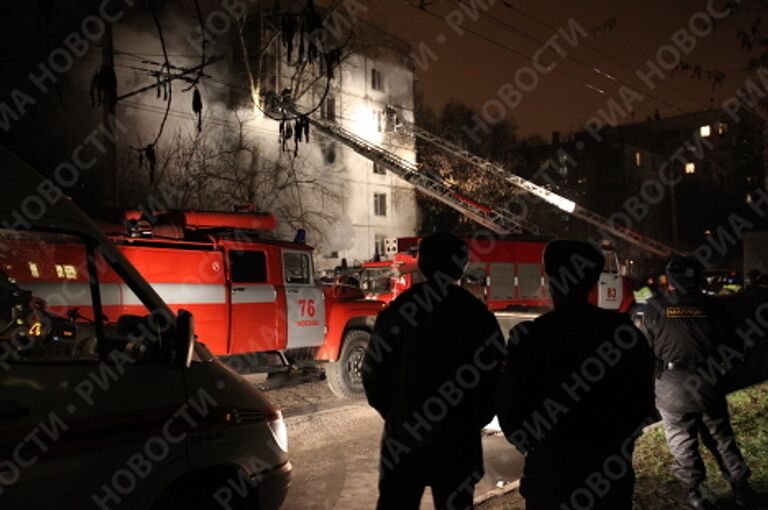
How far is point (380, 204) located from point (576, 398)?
Result: 32980mm

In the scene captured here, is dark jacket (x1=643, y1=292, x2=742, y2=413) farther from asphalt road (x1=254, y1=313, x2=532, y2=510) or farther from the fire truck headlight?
the fire truck headlight

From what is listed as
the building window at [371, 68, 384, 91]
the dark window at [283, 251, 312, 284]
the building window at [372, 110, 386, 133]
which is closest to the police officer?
the dark window at [283, 251, 312, 284]

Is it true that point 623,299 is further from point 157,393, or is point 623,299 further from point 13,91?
point 13,91

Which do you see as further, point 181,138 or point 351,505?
point 181,138

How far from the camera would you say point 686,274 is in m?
4.46

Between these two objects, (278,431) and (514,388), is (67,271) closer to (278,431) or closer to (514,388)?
(278,431)

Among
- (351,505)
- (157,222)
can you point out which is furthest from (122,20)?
(351,505)

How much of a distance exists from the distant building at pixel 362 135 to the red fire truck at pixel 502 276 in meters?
12.2

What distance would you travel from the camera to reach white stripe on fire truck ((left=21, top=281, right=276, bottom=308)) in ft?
11.4

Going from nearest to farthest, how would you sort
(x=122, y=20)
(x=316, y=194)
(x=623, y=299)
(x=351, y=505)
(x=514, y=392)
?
1. (x=514, y=392)
2. (x=351, y=505)
3. (x=623, y=299)
4. (x=122, y=20)
5. (x=316, y=194)

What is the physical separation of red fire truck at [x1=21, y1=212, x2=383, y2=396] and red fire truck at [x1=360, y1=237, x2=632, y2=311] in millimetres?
5507

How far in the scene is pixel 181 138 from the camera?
24.6 meters

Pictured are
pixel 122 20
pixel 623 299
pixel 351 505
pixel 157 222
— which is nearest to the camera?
pixel 351 505

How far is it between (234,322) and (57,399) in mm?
5362
